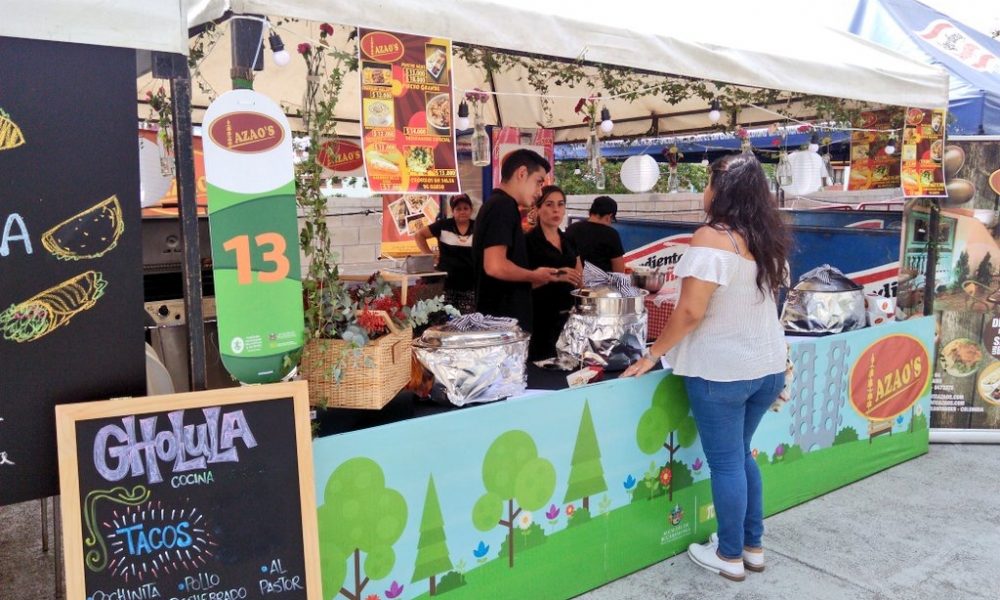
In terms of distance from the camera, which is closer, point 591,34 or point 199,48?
point 199,48

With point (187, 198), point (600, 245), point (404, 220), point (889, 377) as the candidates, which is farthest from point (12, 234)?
point (404, 220)

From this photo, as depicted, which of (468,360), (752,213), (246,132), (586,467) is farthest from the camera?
(586,467)

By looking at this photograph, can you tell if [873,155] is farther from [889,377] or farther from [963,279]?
[889,377]

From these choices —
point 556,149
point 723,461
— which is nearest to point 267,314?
point 723,461

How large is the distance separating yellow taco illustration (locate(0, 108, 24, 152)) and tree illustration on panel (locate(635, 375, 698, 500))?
224 cm

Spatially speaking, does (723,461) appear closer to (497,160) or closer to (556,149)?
(497,160)

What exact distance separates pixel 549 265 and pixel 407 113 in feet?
5.27

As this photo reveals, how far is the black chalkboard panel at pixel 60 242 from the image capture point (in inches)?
67.5

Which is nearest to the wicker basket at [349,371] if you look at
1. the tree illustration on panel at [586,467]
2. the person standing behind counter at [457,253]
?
the tree illustration on panel at [586,467]

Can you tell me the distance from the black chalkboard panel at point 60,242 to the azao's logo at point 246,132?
208 millimetres

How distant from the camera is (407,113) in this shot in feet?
8.16

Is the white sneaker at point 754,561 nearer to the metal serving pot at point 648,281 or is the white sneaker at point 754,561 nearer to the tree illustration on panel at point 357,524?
the tree illustration on panel at point 357,524

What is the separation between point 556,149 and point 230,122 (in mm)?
6559

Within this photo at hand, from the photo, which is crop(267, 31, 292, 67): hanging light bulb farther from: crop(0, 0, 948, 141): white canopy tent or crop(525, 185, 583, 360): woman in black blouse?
crop(525, 185, 583, 360): woman in black blouse
